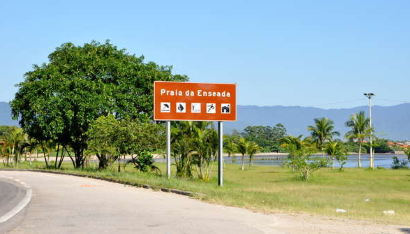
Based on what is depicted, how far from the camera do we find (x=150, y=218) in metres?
11.7

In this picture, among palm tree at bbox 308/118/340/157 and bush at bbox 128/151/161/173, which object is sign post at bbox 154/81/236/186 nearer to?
bush at bbox 128/151/161/173

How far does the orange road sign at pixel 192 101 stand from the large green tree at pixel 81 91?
974 centimetres

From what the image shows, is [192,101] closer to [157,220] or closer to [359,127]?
[157,220]

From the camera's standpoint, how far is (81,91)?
1417 inches

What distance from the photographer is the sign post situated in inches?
1054

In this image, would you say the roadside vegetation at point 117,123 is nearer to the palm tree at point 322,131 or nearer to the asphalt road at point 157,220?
the asphalt road at point 157,220

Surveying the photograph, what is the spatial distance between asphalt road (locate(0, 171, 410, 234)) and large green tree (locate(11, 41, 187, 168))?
20951mm

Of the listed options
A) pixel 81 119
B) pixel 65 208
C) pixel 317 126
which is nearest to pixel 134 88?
pixel 81 119

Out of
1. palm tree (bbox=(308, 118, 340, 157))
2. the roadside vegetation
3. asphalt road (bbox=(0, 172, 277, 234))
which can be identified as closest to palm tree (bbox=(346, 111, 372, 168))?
palm tree (bbox=(308, 118, 340, 157))

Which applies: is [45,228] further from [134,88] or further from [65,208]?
[134,88]

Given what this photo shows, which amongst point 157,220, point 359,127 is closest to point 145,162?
point 157,220

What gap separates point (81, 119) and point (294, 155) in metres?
17.4

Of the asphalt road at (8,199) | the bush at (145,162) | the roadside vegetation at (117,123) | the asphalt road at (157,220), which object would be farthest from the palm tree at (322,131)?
the asphalt road at (157,220)

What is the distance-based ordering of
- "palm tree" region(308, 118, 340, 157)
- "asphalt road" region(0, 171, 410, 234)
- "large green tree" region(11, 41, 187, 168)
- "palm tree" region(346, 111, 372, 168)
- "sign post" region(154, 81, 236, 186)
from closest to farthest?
"asphalt road" region(0, 171, 410, 234) < "sign post" region(154, 81, 236, 186) < "large green tree" region(11, 41, 187, 168) < "palm tree" region(346, 111, 372, 168) < "palm tree" region(308, 118, 340, 157)
